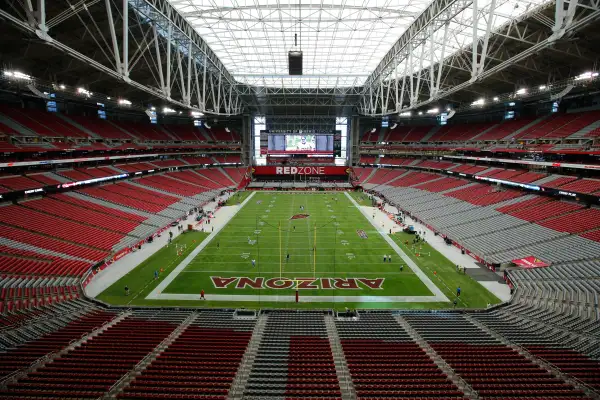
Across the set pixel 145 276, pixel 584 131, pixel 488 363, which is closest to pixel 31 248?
pixel 145 276

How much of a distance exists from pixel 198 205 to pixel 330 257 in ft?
84.0

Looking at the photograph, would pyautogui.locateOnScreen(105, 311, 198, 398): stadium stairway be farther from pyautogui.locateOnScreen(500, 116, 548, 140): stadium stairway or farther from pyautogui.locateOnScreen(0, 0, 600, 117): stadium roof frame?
pyautogui.locateOnScreen(500, 116, 548, 140): stadium stairway

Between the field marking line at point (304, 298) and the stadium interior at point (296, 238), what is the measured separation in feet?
0.47

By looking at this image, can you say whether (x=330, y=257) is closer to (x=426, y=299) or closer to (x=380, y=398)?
(x=426, y=299)

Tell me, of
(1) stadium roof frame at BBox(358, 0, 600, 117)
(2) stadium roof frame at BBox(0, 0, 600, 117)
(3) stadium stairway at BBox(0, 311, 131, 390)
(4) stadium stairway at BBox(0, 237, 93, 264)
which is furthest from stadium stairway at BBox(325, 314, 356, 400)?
(1) stadium roof frame at BBox(358, 0, 600, 117)

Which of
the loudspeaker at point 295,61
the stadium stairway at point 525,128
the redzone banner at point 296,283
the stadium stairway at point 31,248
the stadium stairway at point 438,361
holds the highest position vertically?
the loudspeaker at point 295,61

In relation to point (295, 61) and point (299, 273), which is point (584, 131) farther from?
point (299, 273)

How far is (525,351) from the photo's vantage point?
1185cm

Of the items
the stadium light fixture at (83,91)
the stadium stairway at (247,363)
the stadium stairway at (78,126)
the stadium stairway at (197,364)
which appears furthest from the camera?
the stadium stairway at (78,126)

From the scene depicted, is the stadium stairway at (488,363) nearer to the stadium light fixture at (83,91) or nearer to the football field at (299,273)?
the football field at (299,273)

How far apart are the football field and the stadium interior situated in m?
0.19

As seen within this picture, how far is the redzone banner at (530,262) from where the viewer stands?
70.2 feet

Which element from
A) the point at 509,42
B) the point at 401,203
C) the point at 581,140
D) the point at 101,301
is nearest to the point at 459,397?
the point at 101,301

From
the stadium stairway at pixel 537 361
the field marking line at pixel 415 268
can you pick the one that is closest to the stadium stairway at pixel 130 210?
the field marking line at pixel 415 268
